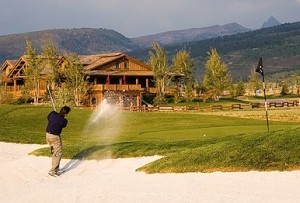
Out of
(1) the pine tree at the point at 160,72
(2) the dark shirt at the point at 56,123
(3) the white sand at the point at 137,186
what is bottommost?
(3) the white sand at the point at 137,186

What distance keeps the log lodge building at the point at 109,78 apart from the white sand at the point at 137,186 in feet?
206

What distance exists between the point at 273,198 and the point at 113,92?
7164 centimetres

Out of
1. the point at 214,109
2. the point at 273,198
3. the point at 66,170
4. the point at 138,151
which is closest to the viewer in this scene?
the point at 273,198

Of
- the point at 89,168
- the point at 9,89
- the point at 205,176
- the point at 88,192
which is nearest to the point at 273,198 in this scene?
the point at 205,176

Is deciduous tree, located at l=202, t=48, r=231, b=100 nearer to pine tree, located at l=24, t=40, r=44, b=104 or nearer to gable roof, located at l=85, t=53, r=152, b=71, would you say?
gable roof, located at l=85, t=53, r=152, b=71

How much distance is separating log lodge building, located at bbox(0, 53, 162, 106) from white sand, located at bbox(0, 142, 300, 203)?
62.7m

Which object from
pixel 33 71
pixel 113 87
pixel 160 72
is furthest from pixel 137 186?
pixel 160 72

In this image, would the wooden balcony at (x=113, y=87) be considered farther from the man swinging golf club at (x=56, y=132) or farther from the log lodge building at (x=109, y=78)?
the man swinging golf club at (x=56, y=132)

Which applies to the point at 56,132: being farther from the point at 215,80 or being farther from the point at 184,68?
the point at 184,68

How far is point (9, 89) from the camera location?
306 feet

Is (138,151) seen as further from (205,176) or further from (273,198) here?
(273,198)

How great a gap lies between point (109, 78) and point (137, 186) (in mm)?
71607

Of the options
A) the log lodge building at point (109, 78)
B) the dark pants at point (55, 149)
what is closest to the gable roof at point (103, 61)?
the log lodge building at point (109, 78)

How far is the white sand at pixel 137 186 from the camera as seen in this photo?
1294 centimetres
